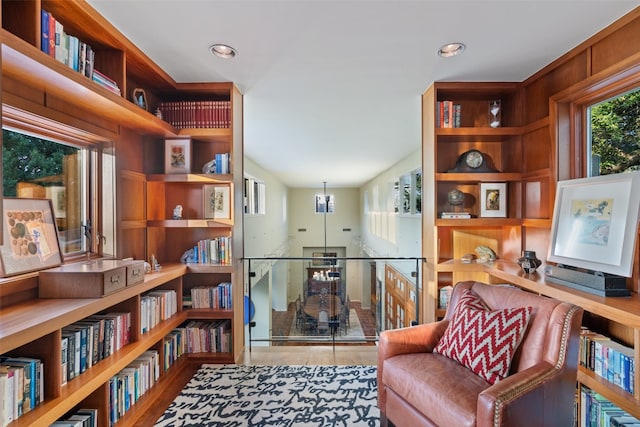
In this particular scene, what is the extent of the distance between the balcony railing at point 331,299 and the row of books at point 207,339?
0.64 m

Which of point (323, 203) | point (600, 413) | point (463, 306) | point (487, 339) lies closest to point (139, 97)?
point (463, 306)

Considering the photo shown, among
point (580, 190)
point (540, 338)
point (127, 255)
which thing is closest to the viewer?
point (540, 338)

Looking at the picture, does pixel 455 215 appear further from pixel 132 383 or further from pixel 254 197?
pixel 254 197

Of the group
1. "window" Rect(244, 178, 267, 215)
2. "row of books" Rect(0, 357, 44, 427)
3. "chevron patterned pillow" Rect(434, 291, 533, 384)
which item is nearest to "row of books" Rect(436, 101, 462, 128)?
"chevron patterned pillow" Rect(434, 291, 533, 384)

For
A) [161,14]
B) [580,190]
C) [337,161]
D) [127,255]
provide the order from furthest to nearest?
[337,161] → [127,255] → [580,190] → [161,14]

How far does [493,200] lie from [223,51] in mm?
2419

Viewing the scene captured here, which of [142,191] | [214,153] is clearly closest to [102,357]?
[142,191]

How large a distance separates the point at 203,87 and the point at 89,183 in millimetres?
1136

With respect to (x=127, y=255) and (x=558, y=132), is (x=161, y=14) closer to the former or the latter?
(x=127, y=255)

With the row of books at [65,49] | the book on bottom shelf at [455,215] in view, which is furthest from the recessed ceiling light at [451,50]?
the row of books at [65,49]

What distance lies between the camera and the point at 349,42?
1.92 metres

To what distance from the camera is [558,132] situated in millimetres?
2256

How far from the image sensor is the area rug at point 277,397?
6.40 ft

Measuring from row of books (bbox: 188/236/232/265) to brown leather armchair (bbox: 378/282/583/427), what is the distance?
57.5 inches
